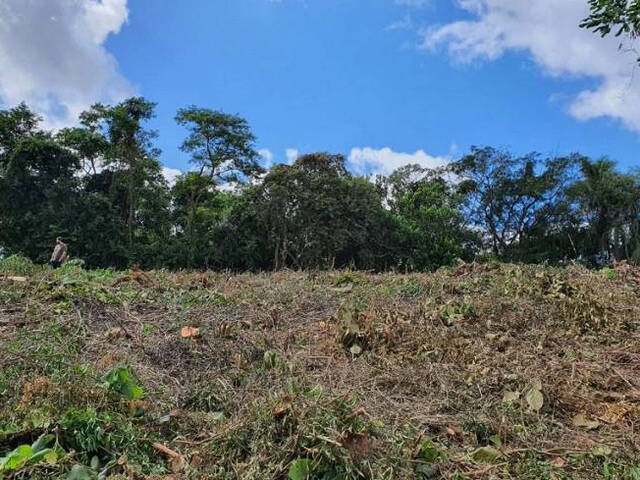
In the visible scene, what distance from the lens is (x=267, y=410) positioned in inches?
90.9

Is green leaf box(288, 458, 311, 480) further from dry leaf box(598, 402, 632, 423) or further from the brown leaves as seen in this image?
dry leaf box(598, 402, 632, 423)

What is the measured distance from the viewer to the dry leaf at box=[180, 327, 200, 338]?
12.9 ft

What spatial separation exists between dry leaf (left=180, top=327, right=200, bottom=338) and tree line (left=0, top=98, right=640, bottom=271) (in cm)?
1122

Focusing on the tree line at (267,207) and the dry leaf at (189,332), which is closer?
the dry leaf at (189,332)

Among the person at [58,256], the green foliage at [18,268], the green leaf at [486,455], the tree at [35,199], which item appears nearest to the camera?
the green leaf at [486,455]

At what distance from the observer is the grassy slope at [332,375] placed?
2270 millimetres

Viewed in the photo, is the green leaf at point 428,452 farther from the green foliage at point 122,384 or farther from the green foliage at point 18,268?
the green foliage at point 18,268

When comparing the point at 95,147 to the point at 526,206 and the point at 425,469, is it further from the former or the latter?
the point at 425,469

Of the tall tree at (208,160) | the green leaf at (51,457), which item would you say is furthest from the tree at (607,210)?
the green leaf at (51,457)

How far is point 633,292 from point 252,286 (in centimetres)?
396

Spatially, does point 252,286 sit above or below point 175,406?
above

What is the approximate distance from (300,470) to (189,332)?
6.92 ft

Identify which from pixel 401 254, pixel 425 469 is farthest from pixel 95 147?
pixel 425 469

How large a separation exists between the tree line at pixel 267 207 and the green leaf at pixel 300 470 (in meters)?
13.1
